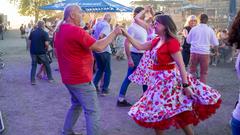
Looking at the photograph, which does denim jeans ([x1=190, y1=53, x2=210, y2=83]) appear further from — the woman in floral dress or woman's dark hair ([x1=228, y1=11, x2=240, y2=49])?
woman's dark hair ([x1=228, y1=11, x2=240, y2=49])

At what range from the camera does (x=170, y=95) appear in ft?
15.8

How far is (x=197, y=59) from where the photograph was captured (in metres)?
8.55

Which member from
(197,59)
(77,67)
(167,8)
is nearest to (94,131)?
(77,67)

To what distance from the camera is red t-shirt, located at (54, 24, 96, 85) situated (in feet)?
15.1

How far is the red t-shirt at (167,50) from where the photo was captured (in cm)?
478

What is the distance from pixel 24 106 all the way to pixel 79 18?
3410 millimetres

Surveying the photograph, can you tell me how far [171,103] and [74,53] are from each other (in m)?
1.33

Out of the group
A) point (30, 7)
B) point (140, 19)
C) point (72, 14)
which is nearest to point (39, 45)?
point (140, 19)

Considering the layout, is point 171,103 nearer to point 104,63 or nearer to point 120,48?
point 104,63

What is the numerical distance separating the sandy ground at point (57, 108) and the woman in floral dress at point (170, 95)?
86 cm

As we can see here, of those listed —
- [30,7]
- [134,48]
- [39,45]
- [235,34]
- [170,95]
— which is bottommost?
[170,95]

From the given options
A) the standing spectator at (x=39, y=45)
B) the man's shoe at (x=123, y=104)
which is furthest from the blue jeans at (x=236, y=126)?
the standing spectator at (x=39, y=45)

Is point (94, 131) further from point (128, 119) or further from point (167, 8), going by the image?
point (167, 8)

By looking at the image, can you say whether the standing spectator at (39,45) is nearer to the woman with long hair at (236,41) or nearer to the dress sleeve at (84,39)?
the dress sleeve at (84,39)
